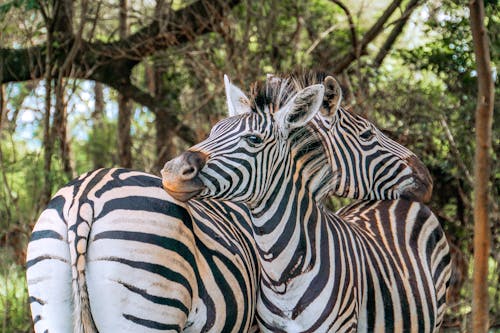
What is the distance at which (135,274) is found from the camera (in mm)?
3799

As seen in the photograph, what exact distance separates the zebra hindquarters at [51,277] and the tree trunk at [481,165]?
194cm

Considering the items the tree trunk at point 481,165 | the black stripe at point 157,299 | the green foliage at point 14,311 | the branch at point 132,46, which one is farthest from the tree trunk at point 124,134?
the tree trunk at point 481,165

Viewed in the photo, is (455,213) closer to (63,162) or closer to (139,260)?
(63,162)

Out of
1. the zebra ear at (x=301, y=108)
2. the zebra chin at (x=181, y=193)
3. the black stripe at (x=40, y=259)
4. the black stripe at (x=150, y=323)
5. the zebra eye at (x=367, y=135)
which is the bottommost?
the black stripe at (x=150, y=323)

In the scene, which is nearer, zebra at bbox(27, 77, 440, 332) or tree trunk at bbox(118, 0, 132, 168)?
zebra at bbox(27, 77, 440, 332)

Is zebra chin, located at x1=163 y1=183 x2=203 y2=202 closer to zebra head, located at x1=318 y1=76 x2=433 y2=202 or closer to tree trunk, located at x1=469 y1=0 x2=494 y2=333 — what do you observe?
zebra head, located at x1=318 y1=76 x2=433 y2=202

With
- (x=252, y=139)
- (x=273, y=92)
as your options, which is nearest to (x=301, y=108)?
(x=273, y=92)

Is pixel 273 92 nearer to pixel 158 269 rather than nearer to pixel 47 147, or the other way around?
pixel 158 269

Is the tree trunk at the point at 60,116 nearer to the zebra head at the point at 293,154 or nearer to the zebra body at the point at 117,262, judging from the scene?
the zebra head at the point at 293,154

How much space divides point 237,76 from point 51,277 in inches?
234

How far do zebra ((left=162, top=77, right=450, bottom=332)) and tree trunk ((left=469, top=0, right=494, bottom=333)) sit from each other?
24.0 inches

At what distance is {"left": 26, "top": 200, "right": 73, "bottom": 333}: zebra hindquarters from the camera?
3.78 metres

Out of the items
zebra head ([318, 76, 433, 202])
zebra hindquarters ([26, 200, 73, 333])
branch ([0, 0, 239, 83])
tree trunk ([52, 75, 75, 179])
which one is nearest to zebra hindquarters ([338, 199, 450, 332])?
zebra head ([318, 76, 433, 202])

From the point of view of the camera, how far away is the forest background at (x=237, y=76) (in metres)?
8.34
